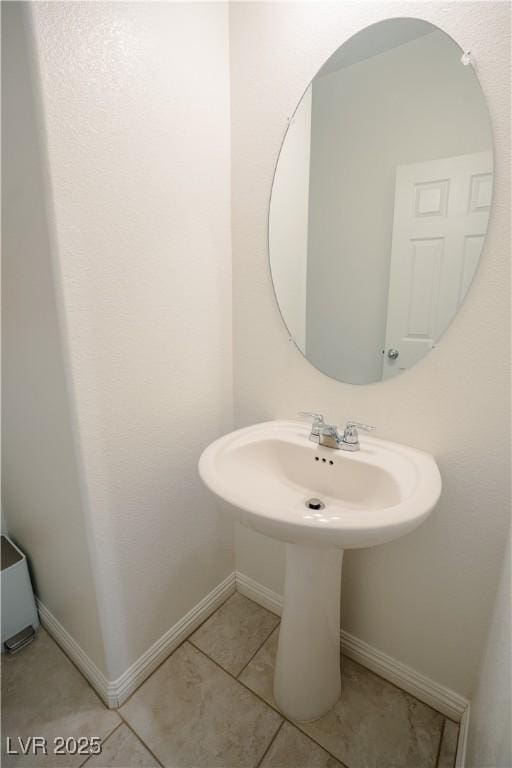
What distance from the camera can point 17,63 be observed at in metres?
0.71

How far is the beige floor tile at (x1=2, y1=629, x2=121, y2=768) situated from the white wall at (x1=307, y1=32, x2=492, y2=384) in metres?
1.24

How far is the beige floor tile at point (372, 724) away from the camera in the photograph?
0.95 metres

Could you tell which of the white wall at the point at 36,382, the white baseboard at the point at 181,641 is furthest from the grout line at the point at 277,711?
the white wall at the point at 36,382

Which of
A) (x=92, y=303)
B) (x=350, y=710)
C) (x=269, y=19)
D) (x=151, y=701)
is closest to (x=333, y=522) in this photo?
(x=92, y=303)

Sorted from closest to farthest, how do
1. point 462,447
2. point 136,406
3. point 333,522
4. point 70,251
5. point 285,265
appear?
point 333,522 → point 70,251 → point 462,447 → point 136,406 → point 285,265

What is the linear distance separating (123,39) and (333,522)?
1152 mm

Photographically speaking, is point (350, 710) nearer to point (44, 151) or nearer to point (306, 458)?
point (306, 458)

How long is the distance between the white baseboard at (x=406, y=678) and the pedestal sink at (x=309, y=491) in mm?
145

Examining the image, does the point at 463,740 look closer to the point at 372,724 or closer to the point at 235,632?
the point at 372,724

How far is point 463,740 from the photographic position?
95 cm

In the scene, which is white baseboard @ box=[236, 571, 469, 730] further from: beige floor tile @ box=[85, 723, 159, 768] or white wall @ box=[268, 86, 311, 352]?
white wall @ box=[268, 86, 311, 352]

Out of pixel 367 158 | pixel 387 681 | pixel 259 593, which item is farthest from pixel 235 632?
pixel 367 158

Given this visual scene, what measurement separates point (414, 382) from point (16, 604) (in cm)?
151

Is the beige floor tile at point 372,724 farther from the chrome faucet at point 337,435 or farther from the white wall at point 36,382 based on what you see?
the chrome faucet at point 337,435
